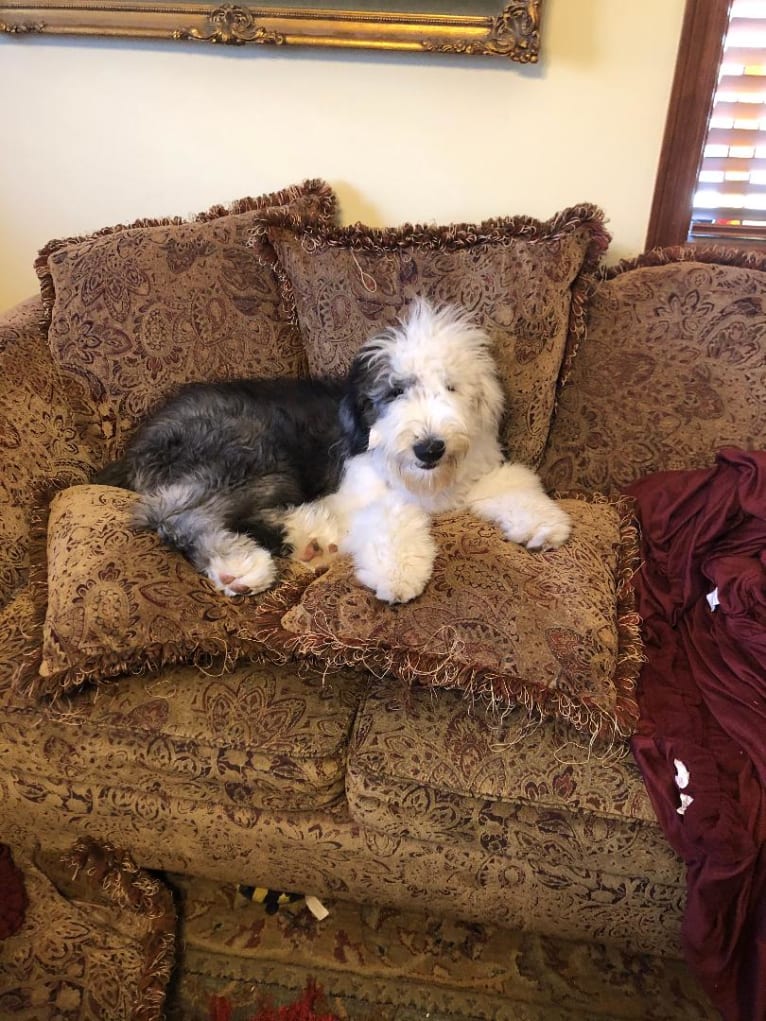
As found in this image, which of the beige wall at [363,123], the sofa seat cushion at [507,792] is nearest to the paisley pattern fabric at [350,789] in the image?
the sofa seat cushion at [507,792]

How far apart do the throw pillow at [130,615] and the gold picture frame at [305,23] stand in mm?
1483

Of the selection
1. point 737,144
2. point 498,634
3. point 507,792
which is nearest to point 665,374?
point 737,144

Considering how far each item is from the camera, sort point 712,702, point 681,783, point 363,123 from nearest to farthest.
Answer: point 681,783 < point 712,702 < point 363,123

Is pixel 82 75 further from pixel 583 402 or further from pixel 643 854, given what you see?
pixel 643 854

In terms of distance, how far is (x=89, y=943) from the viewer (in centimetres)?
165

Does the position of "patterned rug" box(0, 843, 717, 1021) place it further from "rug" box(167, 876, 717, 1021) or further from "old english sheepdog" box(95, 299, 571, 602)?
"old english sheepdog" box(95, 299, 571, 602)

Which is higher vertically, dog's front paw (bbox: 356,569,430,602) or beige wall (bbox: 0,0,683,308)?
beige wall (bbox: 0,0,683,308)

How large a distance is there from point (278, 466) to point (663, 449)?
1.06 meters

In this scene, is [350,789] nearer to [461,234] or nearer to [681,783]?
[681,783]

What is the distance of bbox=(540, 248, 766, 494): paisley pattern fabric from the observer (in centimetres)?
198

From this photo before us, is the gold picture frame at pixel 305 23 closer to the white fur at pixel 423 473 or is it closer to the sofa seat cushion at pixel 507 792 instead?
the white fur at pixel 423 473

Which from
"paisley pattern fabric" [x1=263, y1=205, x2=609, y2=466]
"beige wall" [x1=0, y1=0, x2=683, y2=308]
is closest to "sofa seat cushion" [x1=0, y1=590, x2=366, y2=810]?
"paisley pattern fabric" [x1=263, y1=205, x2=609, y2=466]

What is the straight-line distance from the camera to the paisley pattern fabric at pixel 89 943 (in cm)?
156

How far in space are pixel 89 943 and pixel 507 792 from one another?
3.36 ft
